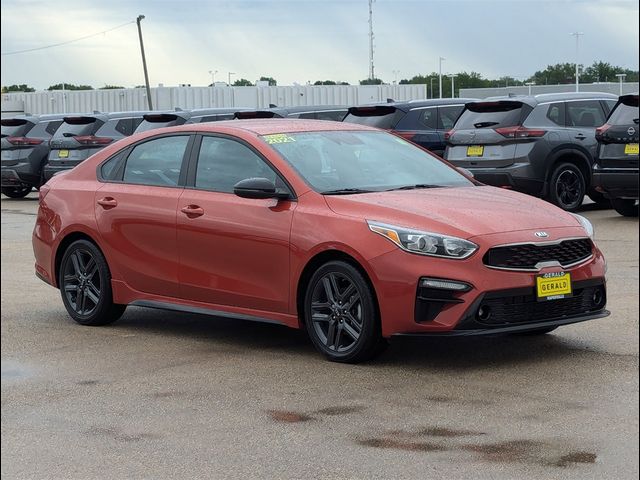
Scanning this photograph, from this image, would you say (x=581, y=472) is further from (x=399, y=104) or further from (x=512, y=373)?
(x=399, y=104)

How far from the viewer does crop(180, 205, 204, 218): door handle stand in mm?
8477

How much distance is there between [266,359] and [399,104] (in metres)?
12.8

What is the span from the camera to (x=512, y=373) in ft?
24.0

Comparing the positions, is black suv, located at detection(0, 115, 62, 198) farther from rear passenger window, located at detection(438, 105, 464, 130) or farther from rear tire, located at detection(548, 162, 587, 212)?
rear tire, located at detection(548, 162, 587, 212)

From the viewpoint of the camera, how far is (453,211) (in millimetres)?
7637

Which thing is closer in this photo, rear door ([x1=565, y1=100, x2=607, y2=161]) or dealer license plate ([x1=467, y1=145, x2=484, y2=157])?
dealer license plate ([x1=467, y1=145, x2=484, y2=157])

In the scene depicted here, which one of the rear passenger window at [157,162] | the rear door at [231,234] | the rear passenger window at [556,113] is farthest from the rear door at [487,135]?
the rear door at [231,234]

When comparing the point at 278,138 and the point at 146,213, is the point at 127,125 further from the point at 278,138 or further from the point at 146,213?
the point at 278,138

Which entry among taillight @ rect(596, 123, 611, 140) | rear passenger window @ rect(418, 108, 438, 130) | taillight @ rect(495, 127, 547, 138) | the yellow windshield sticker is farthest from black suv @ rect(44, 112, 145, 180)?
the yellow windshield sticker

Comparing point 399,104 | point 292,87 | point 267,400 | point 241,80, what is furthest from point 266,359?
point 241,80

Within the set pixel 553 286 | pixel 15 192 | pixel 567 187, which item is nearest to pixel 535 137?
pixel 567 187

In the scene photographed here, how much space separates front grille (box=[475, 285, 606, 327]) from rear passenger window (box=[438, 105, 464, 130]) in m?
12.9

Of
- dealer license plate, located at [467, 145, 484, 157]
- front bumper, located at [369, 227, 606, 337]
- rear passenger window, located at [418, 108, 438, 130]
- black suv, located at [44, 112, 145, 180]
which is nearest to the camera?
front bumper, located at [369, 227, 606, 337]

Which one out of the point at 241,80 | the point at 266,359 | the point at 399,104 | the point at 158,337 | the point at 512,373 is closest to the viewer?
the point at 512,373
